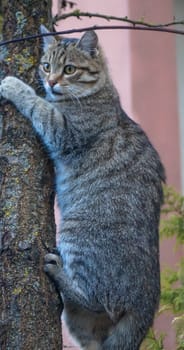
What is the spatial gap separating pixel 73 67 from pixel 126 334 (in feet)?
4.08

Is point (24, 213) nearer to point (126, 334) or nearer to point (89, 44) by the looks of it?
point (126, 334)

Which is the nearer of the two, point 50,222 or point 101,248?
point 50,222

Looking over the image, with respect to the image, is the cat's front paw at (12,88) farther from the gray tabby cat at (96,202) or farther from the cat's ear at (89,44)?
the cat's ear at (89,44)

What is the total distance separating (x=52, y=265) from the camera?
2.61m

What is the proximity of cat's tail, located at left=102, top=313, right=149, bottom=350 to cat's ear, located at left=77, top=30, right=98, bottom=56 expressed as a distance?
4.23ft

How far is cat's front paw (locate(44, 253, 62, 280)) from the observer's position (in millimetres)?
2592

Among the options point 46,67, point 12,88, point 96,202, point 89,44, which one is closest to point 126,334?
point 96,202

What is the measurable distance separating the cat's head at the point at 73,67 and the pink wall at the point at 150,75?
1865 mm

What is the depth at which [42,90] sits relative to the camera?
3119 millimetres

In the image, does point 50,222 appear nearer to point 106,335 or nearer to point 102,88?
point 106,335

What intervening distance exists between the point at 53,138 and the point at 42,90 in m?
0.23

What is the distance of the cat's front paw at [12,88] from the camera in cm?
281

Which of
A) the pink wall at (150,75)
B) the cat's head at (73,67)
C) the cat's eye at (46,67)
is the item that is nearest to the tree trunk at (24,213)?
the cat's eye at (46,67)

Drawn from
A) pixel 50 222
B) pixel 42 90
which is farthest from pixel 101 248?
pixel 42 90
